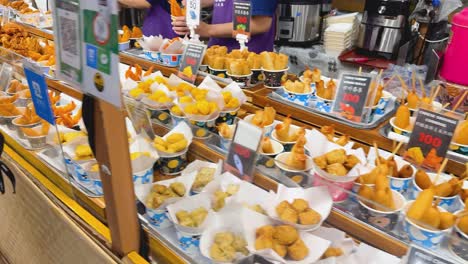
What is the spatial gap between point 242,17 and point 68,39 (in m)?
1.64

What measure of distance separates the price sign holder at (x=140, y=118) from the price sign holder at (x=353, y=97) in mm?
935

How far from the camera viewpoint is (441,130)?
1496mm

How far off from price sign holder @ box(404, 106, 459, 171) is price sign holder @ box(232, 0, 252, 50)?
1.30 metres

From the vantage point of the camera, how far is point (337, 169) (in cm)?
140

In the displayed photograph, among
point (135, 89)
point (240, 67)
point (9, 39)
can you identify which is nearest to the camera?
point (135, 89)

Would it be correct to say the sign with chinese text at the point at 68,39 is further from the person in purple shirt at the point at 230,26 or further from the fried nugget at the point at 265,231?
the person in purple shirt at the point at 230,26

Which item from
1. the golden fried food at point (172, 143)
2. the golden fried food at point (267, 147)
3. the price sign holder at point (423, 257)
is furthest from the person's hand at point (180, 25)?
the price sign holder at point (423, 257)

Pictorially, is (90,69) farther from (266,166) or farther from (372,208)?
(372,208)

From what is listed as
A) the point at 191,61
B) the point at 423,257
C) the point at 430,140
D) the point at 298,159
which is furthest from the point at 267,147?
the point at 191,61

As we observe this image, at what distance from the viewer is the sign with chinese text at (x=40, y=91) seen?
134cm

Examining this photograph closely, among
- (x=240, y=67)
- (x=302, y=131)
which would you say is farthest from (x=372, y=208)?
(x=240, y=67)

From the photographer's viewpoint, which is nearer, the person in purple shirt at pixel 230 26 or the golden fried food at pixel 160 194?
the golden fried food at pixel 160 194

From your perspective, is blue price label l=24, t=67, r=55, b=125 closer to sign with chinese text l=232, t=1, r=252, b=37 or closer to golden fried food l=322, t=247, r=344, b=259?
golden fried food l=322, t=247, r=344, b=259

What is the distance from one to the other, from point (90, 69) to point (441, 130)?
4.20 feet
